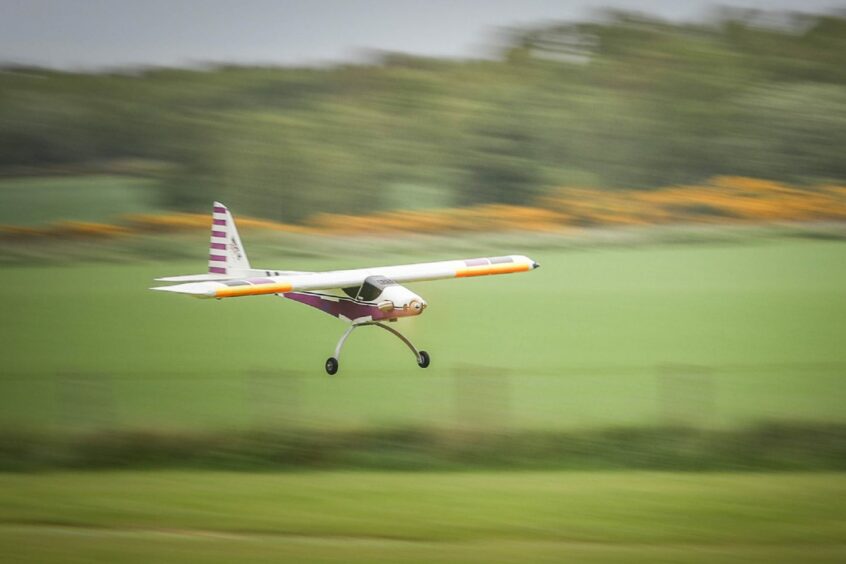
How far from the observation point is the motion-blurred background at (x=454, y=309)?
36.2ft

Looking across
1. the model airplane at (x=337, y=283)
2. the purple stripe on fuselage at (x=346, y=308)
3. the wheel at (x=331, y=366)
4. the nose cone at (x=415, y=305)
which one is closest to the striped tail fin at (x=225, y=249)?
the model airplane at (x=337, y=283)

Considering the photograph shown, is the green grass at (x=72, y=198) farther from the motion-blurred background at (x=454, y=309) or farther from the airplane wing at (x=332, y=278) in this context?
the airplane wing at (x=332, y=278)

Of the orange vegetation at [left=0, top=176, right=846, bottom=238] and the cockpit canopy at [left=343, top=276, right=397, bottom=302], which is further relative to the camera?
the orange vegetation at [left=0, top=176, right=846, bottom=238]

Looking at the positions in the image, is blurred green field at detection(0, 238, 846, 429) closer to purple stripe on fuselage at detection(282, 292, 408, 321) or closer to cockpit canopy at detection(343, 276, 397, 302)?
purple stripe on fuselage at detection(282, 292, 408, 321)

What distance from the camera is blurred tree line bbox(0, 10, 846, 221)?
1523 cm

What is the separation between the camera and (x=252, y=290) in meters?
9.32

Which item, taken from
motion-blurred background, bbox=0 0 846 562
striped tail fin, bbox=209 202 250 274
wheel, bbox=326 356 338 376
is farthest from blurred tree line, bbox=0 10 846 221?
wheel, bbox=326 356 338 376

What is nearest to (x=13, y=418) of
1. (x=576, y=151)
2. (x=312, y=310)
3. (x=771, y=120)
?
(x=312, y=310)

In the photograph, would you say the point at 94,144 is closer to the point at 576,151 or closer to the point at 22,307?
the point at 22,307

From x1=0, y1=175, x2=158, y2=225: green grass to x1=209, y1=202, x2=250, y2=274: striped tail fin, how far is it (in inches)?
198

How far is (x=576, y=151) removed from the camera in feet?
51.9

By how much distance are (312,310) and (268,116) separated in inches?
138

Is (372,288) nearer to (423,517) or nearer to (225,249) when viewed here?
(225,249)

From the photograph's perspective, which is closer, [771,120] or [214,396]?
[214,396]
